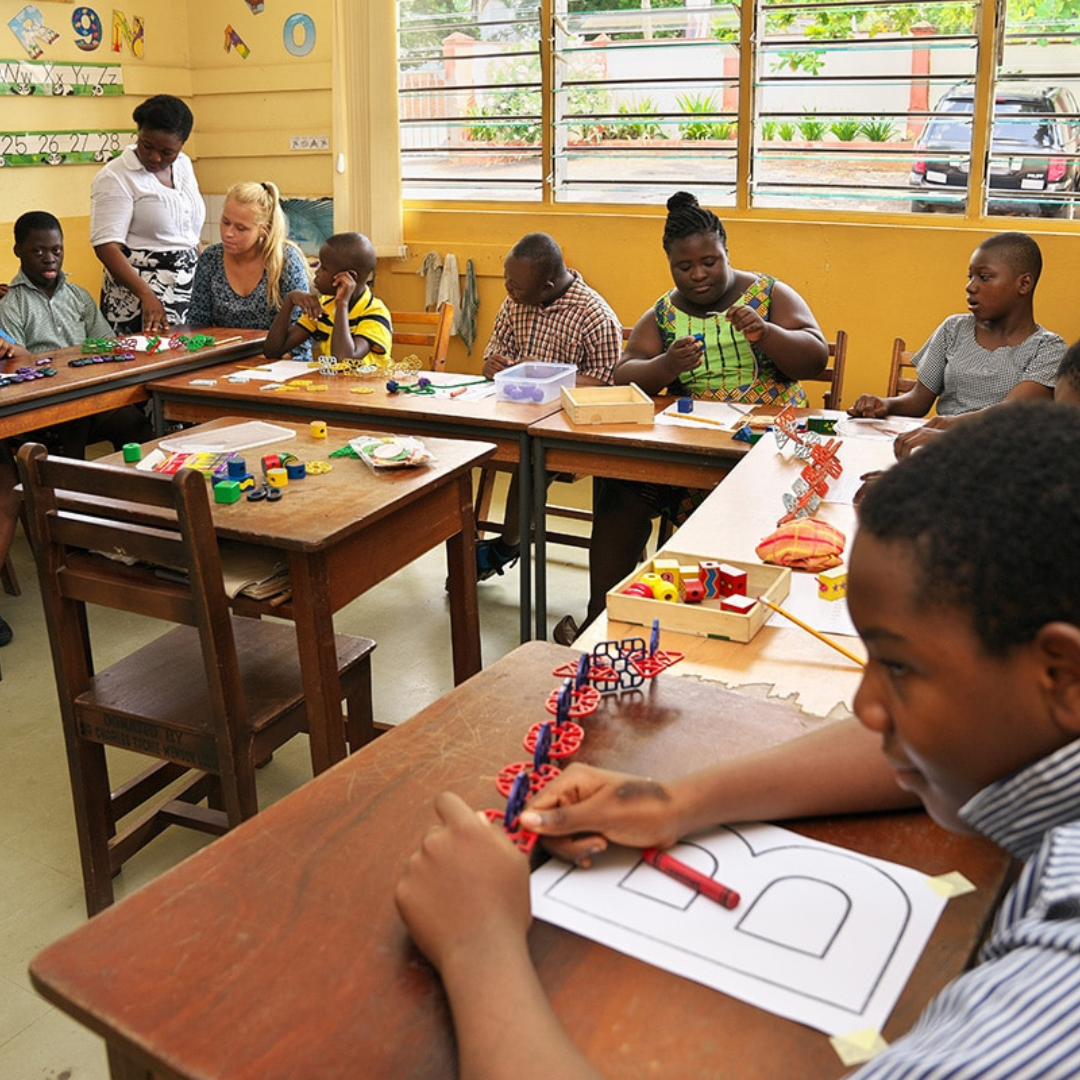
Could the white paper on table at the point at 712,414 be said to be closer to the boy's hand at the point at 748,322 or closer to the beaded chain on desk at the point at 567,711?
the boy's hand at the point at 748,322

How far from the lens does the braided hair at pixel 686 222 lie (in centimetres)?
320

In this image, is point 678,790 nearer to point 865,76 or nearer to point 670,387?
point 670,387

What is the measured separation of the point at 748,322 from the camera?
10.2 ft

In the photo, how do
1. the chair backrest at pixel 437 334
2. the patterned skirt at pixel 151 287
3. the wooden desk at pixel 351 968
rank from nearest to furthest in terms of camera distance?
the wooden desk at pixel 351 968 → the chair backrest at pixel 437 334 → the patterned skirt at pixel 151 287

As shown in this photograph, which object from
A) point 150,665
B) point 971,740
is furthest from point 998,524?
point 150,665

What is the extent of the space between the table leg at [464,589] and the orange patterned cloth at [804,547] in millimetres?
899

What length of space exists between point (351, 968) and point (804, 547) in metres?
1.31

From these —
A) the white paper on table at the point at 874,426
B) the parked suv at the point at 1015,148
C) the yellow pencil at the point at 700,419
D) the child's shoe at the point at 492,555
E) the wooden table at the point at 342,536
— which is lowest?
the child's shoe at the point at 492,555

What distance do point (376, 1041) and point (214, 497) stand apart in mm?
1752

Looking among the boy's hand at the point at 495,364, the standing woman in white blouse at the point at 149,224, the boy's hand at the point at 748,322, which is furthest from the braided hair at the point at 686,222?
the standing woman in white blouse at the point at 149,224

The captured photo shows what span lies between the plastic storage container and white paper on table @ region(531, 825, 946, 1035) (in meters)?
2.56

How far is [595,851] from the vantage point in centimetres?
96

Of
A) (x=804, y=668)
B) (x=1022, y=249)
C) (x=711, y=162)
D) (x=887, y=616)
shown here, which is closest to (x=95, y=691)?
(x=804, y=668)

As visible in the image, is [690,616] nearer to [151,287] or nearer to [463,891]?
[463,891]
